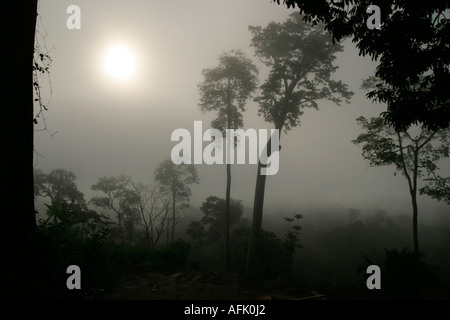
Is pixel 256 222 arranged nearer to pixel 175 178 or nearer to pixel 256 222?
pixel 256 222

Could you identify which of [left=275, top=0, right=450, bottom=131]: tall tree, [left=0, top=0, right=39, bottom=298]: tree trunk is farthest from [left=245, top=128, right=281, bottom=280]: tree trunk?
[left=0, top=0, right=39, bottom=298]: tree trunk

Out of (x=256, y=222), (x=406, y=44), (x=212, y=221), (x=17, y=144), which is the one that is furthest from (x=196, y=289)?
(x=212, y=221)

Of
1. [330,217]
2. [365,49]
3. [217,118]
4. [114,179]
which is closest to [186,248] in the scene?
[217,118]

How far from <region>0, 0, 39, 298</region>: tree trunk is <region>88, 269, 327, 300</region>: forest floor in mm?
3664

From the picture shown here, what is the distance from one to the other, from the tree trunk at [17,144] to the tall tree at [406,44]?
4271 millimetres

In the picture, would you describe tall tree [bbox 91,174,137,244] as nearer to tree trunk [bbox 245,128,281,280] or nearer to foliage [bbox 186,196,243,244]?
foliage [bbox 186,196,243,244]

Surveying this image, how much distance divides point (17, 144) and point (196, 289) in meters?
6.69

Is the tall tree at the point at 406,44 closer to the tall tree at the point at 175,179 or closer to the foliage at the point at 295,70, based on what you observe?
the foliage at the point at 295,70

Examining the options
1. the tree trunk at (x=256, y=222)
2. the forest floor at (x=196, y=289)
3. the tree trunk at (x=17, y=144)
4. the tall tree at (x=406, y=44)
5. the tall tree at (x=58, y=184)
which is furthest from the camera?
the tall tree at (x=58, y=184)

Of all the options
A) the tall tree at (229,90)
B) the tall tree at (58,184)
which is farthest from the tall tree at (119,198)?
the tall tree at (229,90)

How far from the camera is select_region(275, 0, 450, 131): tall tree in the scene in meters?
4.47

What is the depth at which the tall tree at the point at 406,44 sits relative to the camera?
4473 millimetres

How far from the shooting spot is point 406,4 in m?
4.42
